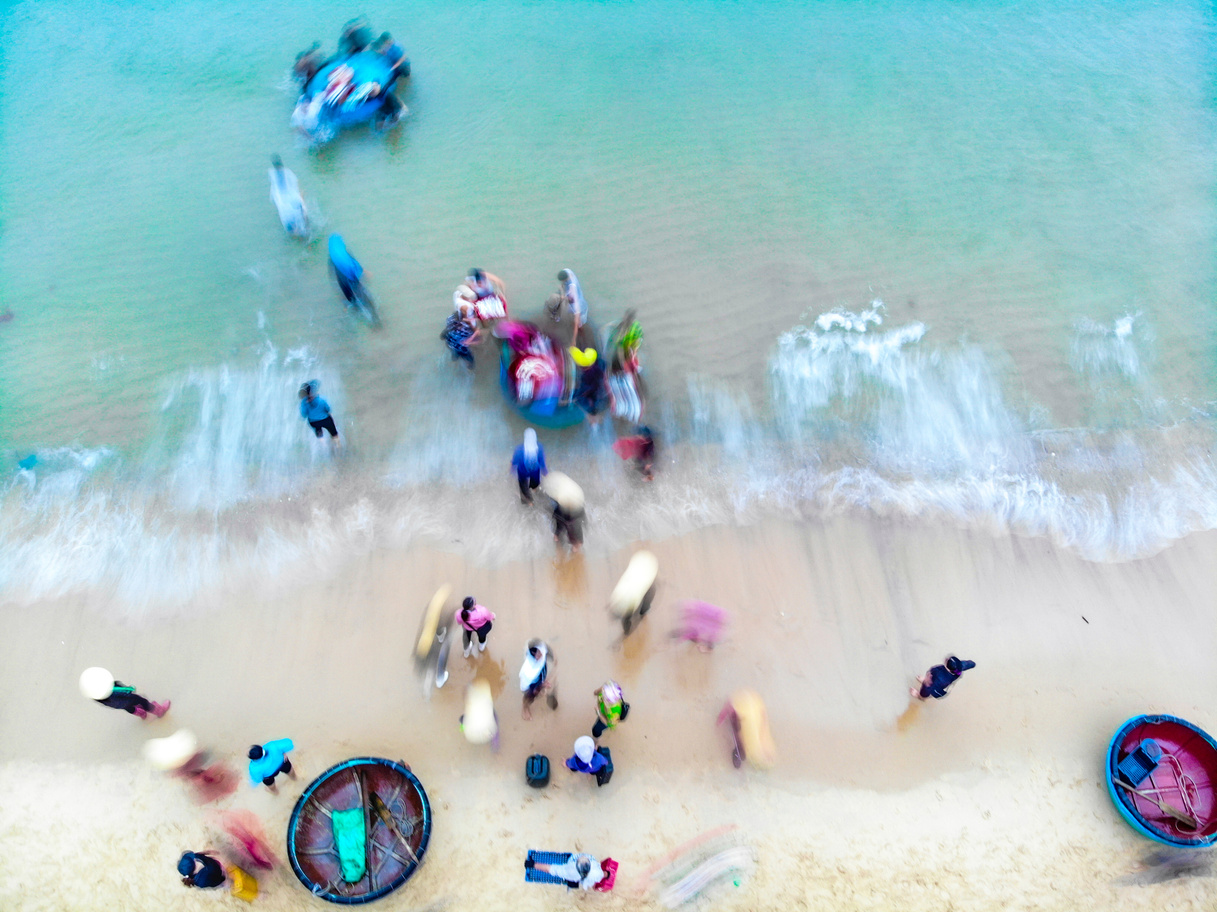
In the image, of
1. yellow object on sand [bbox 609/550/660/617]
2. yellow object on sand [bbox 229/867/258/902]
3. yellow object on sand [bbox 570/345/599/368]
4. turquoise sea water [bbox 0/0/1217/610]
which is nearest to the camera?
yellow object on sand [bbox 229/867/258/902]

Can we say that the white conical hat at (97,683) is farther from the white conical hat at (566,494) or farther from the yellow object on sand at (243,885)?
the white conical hat at (566,494)

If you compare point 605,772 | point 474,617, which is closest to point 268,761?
point 474,617

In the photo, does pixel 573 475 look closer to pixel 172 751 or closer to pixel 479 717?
pixel 479 717

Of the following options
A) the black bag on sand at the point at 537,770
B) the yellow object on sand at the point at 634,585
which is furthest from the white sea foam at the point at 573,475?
the black bag on sand at the point at 537,770

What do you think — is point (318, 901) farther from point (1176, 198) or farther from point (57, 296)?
point (1176, 198)

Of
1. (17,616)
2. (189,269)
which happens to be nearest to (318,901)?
(17,616)

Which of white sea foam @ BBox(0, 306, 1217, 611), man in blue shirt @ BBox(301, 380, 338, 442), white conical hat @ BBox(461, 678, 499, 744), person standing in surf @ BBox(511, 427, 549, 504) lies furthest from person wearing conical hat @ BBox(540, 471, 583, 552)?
man in blue shirt @ BBox(301, 380, 338, 442)

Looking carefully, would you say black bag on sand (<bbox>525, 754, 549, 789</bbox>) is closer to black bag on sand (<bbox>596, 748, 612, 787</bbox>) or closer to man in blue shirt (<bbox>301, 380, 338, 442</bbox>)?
black bag on sand (<bbox>596, 748, 612, 787</bbox>)
